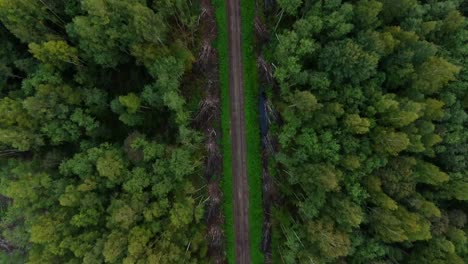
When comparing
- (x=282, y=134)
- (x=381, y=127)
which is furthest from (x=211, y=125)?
(x=381, y=127)

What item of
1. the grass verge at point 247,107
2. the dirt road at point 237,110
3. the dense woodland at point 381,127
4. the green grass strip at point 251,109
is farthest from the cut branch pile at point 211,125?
the dense woodland at point 381,127

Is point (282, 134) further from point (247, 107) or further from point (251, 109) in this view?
point (247, 107)

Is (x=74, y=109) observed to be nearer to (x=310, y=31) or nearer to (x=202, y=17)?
(x=202, y=17)

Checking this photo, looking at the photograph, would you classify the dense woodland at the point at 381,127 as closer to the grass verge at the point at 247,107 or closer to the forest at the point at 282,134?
the forest at the point at 282,134

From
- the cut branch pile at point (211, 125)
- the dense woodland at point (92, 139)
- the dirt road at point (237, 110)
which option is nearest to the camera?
the dense woodland at point (92, 139)

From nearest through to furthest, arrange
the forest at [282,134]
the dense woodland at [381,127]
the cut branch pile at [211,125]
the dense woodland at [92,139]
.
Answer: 1. the dense woodland at [92,139]
2. the forest at [282,134]
3. the dense woodland at [381,127]
4. the cut branch pile at [211,125]
